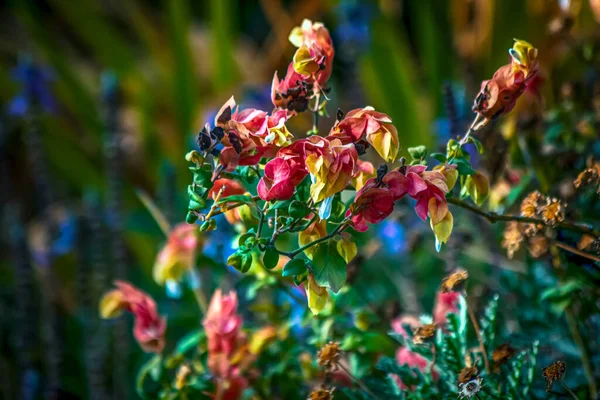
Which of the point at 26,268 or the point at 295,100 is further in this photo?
the point at 26,268

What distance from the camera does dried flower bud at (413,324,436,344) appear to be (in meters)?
0.72

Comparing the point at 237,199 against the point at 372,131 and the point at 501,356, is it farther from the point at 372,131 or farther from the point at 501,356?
the point at 501,356

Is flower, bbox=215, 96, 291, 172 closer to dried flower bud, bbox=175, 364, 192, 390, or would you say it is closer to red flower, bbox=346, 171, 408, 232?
red flower, bbox=346, 171, 408, 232

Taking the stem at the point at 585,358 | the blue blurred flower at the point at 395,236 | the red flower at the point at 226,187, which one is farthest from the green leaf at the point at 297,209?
the blue blurred flower at the point at 395,236

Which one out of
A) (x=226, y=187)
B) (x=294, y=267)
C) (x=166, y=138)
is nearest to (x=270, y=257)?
(x=294, y=267)

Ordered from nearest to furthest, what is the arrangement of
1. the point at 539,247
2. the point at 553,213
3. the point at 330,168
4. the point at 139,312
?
the point at 330,168, the point at 553,213, the point at 539,247, the point at 139,312

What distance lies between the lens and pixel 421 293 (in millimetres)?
1669

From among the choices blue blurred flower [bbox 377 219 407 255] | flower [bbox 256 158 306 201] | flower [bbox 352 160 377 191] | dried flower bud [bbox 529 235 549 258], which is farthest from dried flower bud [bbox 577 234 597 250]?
blue blurred flower [bbox 377 219 407 255]

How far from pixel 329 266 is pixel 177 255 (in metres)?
0.43

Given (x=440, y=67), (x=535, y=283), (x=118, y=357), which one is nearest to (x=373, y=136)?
(x=535, y=283)

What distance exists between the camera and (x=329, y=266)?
0.64m

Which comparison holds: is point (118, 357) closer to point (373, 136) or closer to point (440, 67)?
point (373, 136)

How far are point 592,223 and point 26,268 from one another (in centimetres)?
106

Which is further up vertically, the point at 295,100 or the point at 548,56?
the point at 548,56
